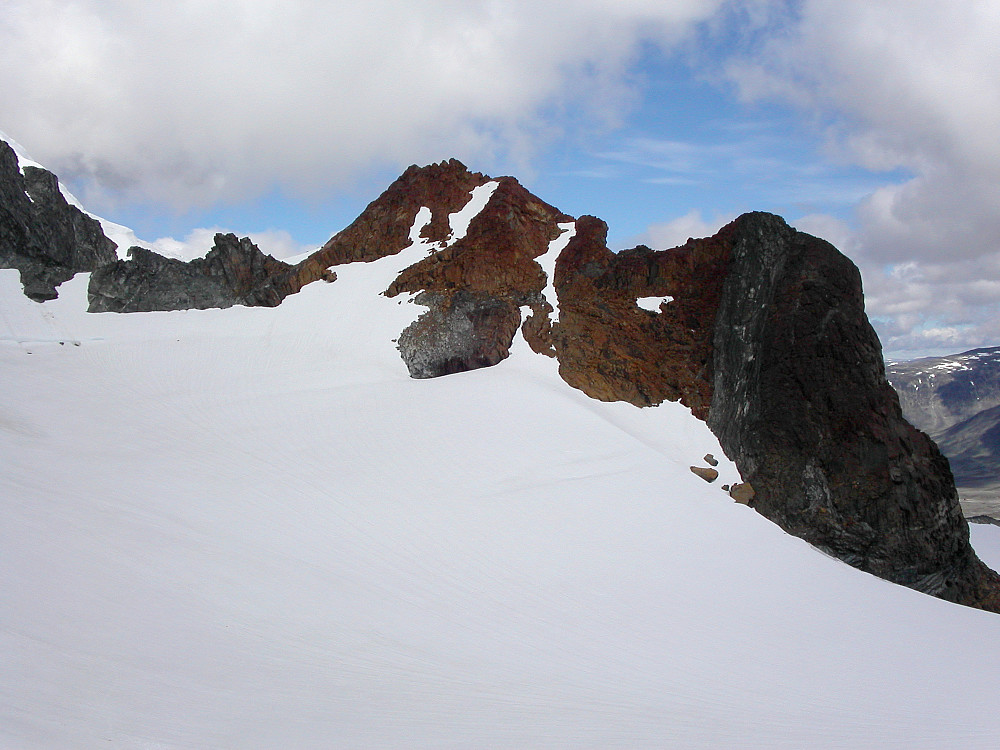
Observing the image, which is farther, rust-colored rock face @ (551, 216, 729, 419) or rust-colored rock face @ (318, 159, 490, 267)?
rust-colored rock face @ (318, 159, 490, 267)

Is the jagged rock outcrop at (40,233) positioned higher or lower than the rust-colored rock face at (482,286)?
higher

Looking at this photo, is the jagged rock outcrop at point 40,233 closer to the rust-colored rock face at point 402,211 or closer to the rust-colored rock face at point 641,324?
the rust-colored rock face at point 402,211

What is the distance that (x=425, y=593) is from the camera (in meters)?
7.63

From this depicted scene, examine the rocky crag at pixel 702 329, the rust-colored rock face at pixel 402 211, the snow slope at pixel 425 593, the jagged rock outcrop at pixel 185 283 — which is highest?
the rust-colored rock face at pixel 402 211

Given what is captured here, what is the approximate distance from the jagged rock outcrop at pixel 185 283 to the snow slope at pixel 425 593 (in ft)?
27.8

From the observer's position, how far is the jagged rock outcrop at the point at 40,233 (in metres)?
27.5

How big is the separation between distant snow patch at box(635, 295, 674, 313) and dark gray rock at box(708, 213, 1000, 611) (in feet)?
9.21

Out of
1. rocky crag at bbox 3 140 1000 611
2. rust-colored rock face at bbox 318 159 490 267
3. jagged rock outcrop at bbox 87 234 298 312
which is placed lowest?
rocky crag at bbox 3 140 1000 611

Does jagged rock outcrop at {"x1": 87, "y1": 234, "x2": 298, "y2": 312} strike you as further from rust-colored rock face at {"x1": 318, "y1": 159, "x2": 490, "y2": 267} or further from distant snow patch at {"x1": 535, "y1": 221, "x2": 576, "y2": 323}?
distant snow patch at {"x1": 535, "y1": 221, "x2": 576, "y2": 323}

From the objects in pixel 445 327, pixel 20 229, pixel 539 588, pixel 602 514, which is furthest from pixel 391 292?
pixel 20 229

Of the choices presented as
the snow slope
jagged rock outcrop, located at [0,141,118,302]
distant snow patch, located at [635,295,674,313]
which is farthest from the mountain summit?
jagged rock outcrop, located at [0,141,118,302]

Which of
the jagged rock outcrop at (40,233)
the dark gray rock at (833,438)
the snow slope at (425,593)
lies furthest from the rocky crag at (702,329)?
the jagged rock outcrop at (40,233)

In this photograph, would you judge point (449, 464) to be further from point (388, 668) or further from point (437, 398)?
point (388, 668)

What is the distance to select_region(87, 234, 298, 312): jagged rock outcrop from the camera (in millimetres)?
24781
